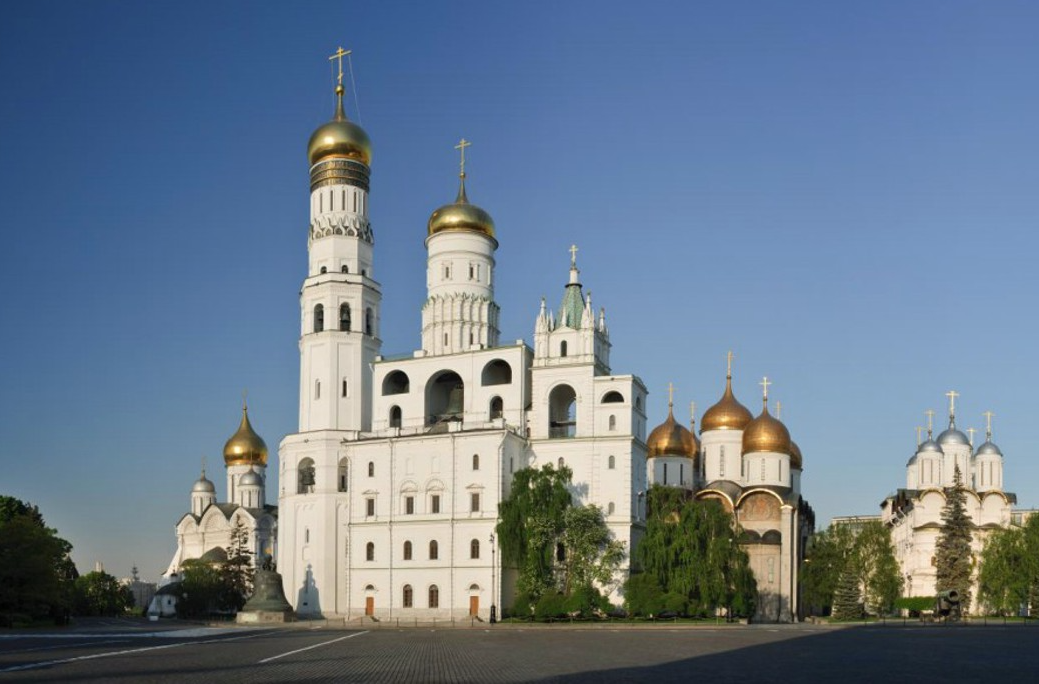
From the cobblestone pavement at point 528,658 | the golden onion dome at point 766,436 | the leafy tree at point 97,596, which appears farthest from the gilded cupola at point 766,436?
the leafy tree at point 97,596

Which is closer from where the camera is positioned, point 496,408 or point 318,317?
point 496,408

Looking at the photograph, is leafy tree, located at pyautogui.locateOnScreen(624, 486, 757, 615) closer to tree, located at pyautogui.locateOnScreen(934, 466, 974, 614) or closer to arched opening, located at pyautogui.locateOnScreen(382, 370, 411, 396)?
arched opening, located at pyautogui.locateOnScreen(382, 370, 411, 396)

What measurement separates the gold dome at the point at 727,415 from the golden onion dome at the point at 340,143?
29028 millimetres

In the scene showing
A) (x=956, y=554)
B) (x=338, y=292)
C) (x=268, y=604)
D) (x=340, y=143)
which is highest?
(x=340, y=143)

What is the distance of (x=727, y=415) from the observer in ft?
257

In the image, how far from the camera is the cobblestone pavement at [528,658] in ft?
67.5

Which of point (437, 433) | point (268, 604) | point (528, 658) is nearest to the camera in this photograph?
point (528, 658)

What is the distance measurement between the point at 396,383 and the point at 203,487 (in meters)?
46.6

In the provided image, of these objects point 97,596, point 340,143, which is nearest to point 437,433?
point 340,143

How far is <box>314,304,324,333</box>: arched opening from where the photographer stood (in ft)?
217

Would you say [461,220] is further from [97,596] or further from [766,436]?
[97,596]

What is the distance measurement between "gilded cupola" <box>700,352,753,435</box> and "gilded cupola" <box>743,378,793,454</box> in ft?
6.34

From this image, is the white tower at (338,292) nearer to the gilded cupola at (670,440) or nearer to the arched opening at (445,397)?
the arched opening at (445,397)

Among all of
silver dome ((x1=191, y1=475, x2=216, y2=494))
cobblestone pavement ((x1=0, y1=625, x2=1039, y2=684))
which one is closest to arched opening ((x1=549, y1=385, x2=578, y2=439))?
cobblestone pavement ((x1=0, y1=625, x2=1039, y2=684))
